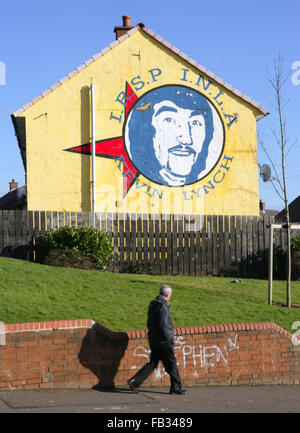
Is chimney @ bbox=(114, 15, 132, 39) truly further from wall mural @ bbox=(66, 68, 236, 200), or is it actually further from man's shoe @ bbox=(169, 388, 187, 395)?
man's shoe @ bbox=(169, 388, 187, 395)

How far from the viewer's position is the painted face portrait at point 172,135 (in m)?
21.4

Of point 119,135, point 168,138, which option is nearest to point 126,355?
point 119,135

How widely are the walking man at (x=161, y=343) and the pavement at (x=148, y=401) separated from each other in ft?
0.67

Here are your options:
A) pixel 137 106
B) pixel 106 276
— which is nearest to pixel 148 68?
pixel 137 106

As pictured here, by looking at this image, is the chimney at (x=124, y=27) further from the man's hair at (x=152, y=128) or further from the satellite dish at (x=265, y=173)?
the satellite dish at (x=265, y=173)

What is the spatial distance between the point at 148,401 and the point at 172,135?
14.3 m

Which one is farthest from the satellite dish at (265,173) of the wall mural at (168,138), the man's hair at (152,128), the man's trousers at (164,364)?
the man's trousers at (164,364)

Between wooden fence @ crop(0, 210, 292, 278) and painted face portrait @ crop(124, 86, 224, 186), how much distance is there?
2.62 meters

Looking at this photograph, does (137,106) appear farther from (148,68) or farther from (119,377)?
(119,377)

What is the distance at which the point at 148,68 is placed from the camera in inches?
853

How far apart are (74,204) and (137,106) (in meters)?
4.10

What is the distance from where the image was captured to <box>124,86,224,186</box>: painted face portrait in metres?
21.4
